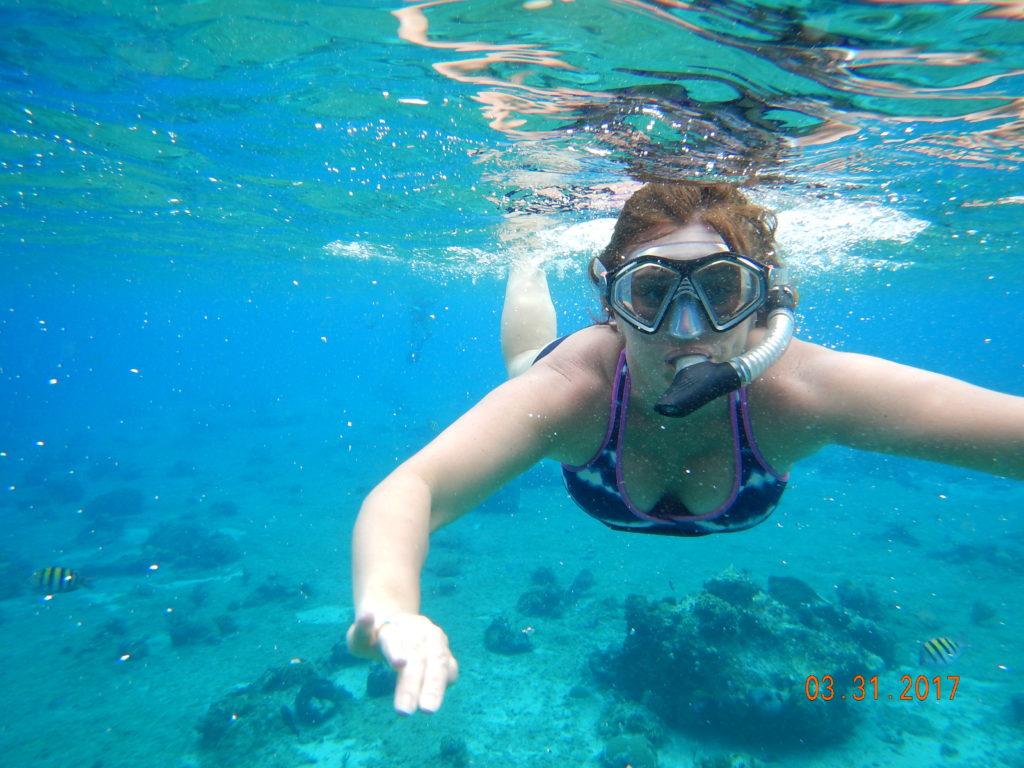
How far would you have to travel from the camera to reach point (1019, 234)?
18609mm

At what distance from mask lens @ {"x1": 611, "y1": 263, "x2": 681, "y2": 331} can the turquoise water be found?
3949mm

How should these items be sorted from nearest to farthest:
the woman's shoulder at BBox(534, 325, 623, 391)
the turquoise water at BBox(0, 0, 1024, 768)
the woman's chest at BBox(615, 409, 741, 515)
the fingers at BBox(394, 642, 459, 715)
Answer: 1. the fingers at BBox(394, 642, 459, 715)
2. the woman's shoulder at BBox(534, 325, 623, 391)
3. the woman's chest at BBox(615, 409, 741, 515)
4. the turquoise water at BBox(0, 0, 1024, 768)

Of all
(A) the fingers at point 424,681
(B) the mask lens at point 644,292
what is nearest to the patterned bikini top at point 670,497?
(B) the mask lens at point 644,292

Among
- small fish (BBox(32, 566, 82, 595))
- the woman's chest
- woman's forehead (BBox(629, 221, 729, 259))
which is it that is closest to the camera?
woman's forehead (BBox(629, 221, 729, 259))

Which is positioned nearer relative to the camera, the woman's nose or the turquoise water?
the woman's nose

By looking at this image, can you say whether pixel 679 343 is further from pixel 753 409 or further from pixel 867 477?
pixel 867 477

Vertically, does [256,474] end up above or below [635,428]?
below

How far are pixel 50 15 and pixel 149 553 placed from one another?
1570cm

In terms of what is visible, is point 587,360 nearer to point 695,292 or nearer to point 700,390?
point 695,292

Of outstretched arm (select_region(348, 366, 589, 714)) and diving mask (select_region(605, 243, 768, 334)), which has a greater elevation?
diving mask (select_region(605, 243, 768, 334))

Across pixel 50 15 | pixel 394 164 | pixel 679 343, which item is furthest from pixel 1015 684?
pixel 50 15

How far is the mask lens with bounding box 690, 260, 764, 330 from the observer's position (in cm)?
299
